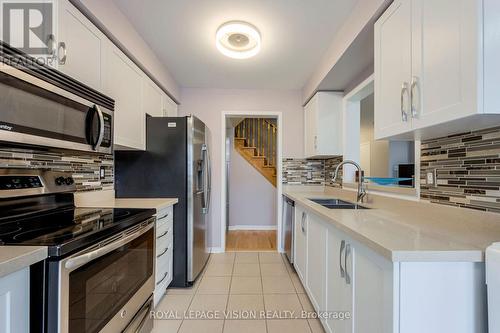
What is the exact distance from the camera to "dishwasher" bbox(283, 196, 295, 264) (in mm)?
2867

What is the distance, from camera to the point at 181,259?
2.43 metres

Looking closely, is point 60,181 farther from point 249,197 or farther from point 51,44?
point 249,197

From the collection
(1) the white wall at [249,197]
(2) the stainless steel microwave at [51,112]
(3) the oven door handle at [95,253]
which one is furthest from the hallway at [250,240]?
(2) the stainless steel microwave at [51,112]

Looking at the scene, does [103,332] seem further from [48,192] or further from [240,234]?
[240,234]

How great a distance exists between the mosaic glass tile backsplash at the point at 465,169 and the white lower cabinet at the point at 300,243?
1.04 metres

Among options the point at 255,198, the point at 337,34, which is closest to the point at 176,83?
the point at 337,34

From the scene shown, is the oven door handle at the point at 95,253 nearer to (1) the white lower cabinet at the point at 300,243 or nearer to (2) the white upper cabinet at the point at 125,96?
(2) the white upper cabinet at the point at 125,96

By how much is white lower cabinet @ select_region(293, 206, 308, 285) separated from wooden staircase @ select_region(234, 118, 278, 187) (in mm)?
2351

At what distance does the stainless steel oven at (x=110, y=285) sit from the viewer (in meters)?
0.95

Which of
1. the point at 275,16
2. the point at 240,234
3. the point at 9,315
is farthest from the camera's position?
the point at 240,234

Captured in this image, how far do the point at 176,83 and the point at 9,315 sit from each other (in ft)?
9.94

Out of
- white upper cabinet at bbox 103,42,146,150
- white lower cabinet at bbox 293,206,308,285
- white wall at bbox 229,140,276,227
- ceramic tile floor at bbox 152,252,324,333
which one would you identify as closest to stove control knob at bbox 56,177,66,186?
white upper cabinet at bbox 103,42,146,150

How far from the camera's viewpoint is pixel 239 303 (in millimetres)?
2143

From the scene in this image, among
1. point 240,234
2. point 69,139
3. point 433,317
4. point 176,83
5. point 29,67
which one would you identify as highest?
point 176,83
